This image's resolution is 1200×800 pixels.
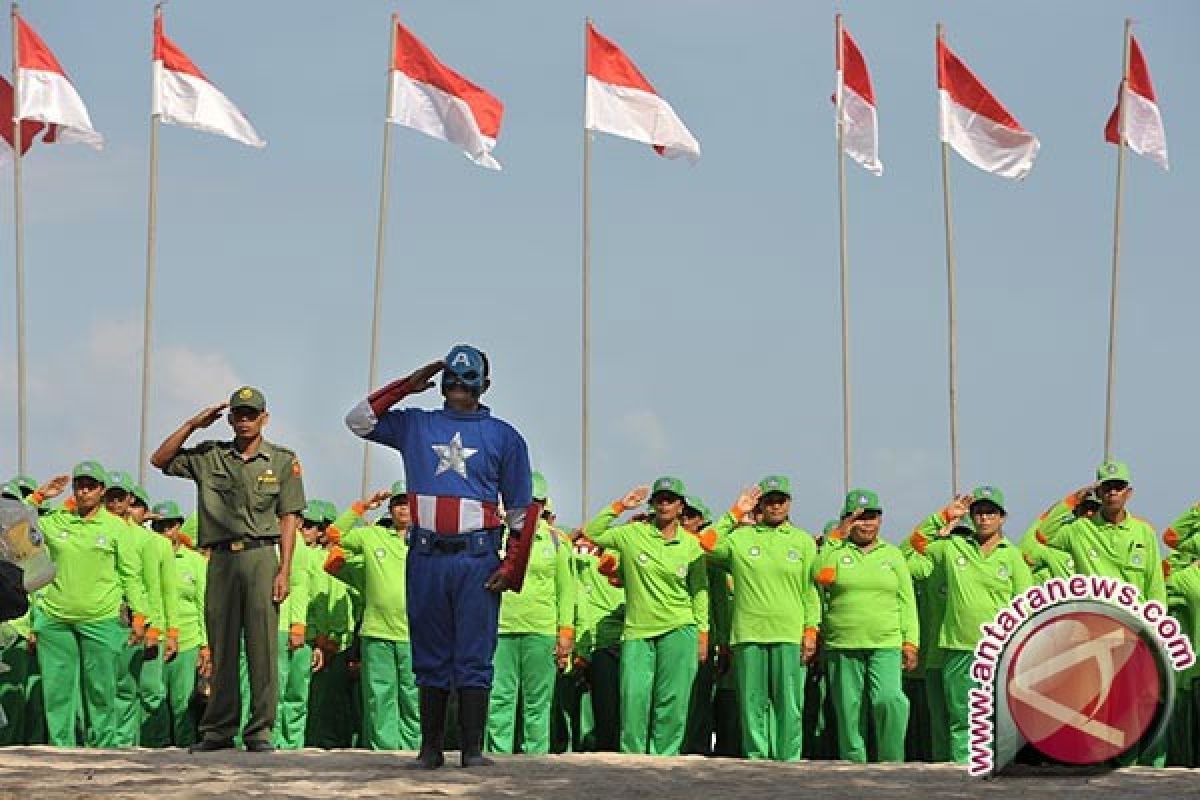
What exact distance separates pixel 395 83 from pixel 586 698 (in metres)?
8.93

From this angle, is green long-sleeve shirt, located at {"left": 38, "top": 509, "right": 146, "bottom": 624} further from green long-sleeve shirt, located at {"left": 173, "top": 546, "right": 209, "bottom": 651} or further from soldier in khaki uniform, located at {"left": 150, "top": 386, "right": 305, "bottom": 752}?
soldier in khaki uniform, located at {"left": 150, "top": 386, "right": 305, "bottom": 752}

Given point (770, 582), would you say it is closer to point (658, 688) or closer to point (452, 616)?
point (658, 688)

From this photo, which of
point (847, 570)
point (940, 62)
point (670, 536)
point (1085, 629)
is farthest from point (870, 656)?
point (940, 62)

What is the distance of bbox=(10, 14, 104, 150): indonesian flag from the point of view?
22969 mm

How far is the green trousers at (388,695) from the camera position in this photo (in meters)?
16.0

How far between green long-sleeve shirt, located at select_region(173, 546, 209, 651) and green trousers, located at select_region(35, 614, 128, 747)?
41.8 inches

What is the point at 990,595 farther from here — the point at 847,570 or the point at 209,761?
the point at 209,761

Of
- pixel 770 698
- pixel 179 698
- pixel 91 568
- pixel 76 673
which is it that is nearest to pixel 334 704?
pixel 179 698

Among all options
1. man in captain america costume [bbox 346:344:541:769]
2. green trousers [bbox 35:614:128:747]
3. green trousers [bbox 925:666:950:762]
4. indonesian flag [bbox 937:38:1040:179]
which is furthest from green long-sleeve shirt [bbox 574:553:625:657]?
indonesian flag [bbox 937:38:1040:179]

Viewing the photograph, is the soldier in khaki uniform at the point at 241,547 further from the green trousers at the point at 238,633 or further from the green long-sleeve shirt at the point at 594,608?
the green long-sleeve shirt at the point at 594,608

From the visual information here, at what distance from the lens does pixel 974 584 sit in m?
15.0

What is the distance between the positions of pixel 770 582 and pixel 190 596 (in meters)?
4.56

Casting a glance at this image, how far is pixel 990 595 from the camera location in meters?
15.0

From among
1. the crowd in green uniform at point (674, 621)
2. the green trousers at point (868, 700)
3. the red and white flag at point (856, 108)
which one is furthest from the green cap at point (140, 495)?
the red and white flag at point (856, 108)
